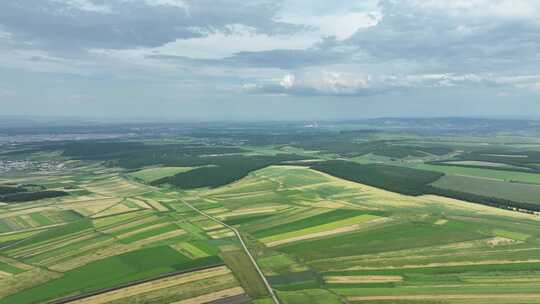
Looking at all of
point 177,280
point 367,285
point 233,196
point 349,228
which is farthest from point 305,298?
point 233,196

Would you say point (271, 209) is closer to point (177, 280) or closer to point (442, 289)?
point (177, 280)

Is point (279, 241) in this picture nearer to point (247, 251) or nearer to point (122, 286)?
point (247, 251)

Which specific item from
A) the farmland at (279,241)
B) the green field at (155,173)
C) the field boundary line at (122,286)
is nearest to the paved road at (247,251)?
the farmland at (279,241)

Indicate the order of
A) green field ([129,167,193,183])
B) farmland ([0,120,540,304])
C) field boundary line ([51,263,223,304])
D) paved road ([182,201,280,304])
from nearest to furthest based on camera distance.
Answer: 1. field boundary line ([51,263,223,304])
2. paved road ([182,201,280,304])
3. farmland ([0,120,540,304])
4. green field ([129,167,193,183])

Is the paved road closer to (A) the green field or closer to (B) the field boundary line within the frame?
(B) the field boundary line

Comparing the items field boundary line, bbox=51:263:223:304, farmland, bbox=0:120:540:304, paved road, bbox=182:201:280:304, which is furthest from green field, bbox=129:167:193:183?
field boundary line, bbox=51:263:223:304

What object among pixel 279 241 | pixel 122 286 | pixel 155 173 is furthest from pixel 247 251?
pixel 155 173

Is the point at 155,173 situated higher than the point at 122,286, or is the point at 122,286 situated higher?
the point at 155,173

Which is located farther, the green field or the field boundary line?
the green field
